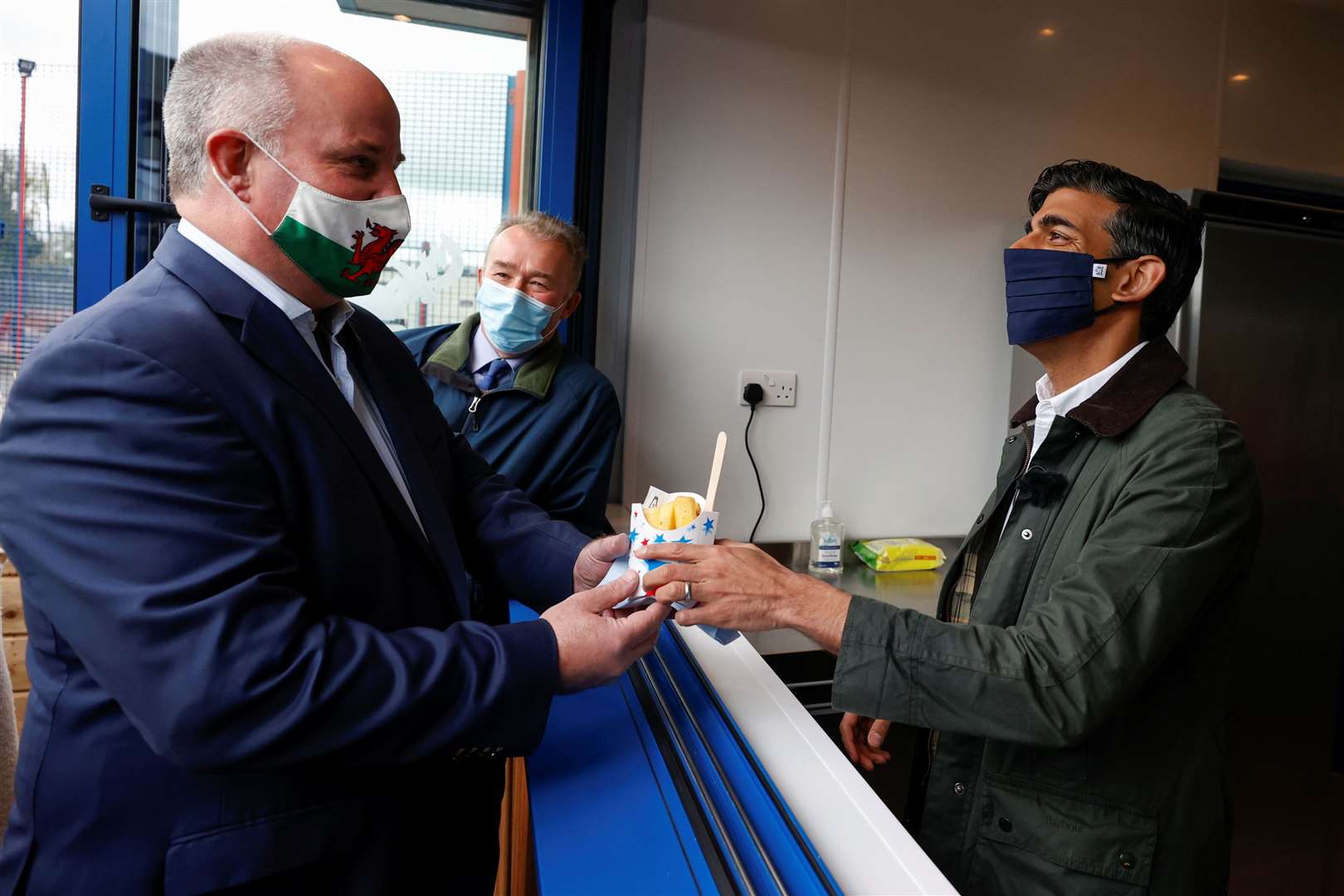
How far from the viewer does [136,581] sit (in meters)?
0.65

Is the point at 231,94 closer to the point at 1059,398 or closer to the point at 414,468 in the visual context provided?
the point at 414,468

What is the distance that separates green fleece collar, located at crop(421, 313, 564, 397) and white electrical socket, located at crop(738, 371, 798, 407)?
62 centimetres

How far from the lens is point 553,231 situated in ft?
6.33

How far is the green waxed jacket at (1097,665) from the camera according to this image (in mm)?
939

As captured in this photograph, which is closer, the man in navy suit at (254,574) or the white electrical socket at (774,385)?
the man in navy suit at (254,574)

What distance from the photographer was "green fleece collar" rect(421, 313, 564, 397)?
1.89 metres

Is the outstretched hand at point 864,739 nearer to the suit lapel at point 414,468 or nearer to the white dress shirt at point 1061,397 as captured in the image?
the white dress shirt at point 1061,397

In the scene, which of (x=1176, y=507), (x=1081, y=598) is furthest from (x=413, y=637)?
(x=1176, y=507)

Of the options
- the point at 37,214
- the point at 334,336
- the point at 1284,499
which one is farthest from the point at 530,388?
the point at 1284,499

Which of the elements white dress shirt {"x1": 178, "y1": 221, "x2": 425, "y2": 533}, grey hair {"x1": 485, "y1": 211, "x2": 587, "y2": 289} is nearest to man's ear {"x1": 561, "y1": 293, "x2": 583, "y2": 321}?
grey hair {"x1": 485, "y1": 211, "x2": 587, "y2": 289}

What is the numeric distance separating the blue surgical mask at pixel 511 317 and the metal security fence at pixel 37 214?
888 millimetres

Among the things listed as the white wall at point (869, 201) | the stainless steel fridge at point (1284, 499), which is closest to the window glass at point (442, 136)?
the white wall at point (869, 201)

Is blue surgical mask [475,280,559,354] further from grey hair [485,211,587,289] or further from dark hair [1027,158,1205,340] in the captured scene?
dark hair [1027,158,1205,340]

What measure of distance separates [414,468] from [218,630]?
346 millimetres
